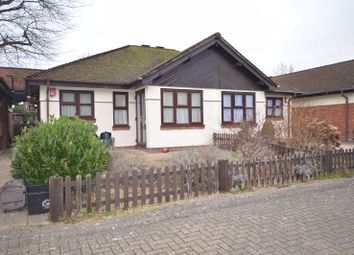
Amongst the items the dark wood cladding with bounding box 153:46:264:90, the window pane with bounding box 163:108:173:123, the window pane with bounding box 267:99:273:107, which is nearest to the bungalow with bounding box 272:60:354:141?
the window pane with bounding box 267:99:273:107

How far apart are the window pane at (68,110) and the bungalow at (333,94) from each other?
12.5 m

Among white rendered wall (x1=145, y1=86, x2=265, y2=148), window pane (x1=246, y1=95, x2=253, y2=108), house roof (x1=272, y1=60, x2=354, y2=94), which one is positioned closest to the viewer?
white rendered wall (x1=145, y1=86, x2=265, y2=148)

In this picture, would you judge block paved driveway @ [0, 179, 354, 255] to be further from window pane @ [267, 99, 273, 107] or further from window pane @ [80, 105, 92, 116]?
window pane @ [267, 99, 273, 107]

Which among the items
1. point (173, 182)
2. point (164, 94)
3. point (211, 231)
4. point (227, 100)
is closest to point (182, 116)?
point (164, 94)

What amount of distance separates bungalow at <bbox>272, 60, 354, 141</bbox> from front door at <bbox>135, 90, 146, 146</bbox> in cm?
927

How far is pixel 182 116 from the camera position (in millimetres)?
13555

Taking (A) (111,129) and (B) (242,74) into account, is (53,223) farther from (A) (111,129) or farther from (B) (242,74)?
(B) (242,74)

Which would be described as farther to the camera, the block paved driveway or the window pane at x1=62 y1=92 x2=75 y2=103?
the window pane at x1=62 y1=92 x2=75 y2=103

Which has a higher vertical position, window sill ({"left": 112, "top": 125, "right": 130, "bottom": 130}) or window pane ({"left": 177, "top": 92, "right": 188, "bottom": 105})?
window pane ({"left": 177, "top": 92, "right": 188, "bottom": 105})

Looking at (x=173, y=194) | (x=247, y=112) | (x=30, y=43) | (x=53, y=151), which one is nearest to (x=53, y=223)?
(x=53, y=151)

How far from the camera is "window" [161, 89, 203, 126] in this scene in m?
13.1

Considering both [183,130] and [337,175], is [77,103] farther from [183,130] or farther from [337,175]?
[337,175]

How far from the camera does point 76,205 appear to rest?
5.48m

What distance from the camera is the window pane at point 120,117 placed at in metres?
14.3
